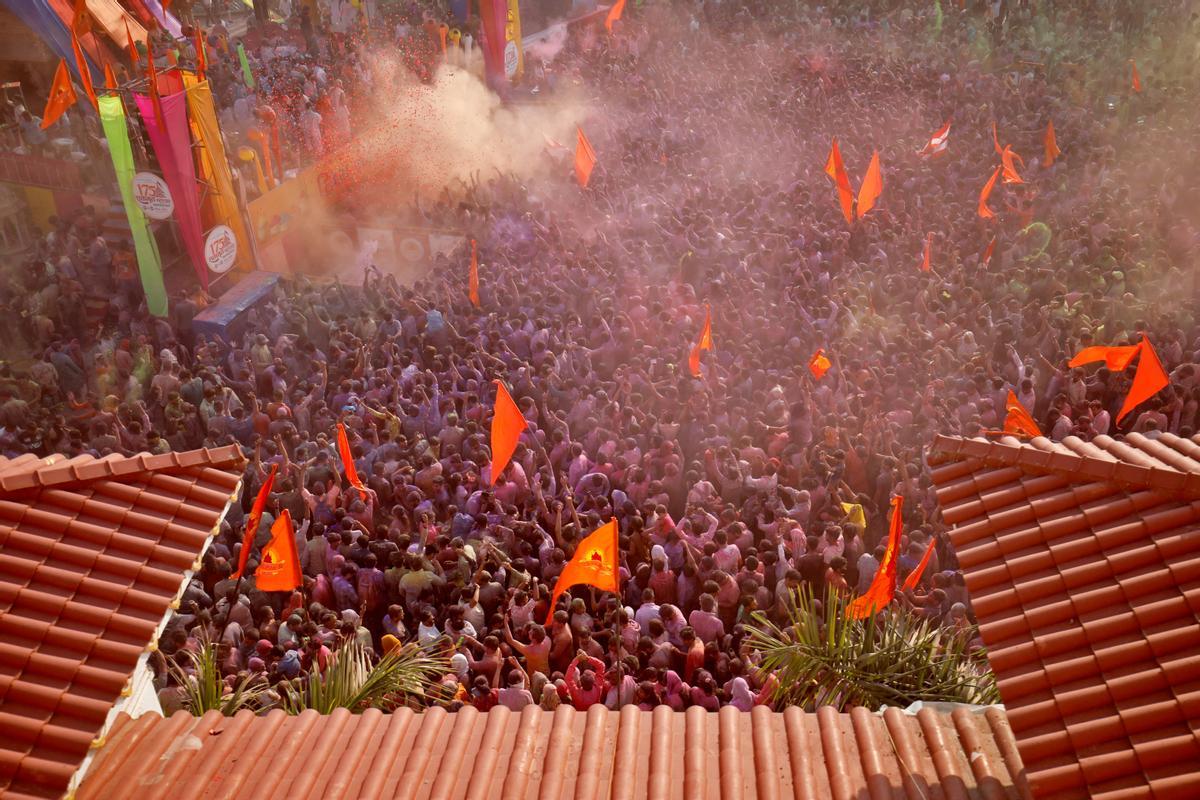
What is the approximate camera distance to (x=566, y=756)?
4.95 metres

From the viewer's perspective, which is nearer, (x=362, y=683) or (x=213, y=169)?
(x=362, y=683)

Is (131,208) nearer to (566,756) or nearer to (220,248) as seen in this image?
(220,248)

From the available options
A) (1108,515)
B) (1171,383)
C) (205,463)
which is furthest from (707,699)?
(1171,383)

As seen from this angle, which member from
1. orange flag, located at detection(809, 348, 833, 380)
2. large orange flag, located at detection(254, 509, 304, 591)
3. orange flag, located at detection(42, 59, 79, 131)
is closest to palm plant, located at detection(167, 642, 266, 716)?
large orange flag, located at detection(254, 509, 304, 591)

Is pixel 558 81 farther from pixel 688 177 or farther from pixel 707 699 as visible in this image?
pixel 707 699

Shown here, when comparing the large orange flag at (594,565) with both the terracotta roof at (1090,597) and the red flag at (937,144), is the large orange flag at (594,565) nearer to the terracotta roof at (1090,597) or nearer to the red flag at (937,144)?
the terracotta roof at (1090,597)

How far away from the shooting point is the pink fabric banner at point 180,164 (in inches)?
516

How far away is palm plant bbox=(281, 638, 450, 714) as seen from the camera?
19.7 ft

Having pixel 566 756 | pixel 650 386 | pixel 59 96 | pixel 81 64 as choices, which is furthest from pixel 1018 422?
pixel 81 64

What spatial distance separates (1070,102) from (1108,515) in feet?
60.8

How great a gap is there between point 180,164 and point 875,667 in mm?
11745

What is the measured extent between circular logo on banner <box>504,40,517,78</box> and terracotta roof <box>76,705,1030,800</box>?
709 inches

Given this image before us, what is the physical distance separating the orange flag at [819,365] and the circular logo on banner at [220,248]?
29.6 ft

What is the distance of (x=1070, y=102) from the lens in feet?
66.1
